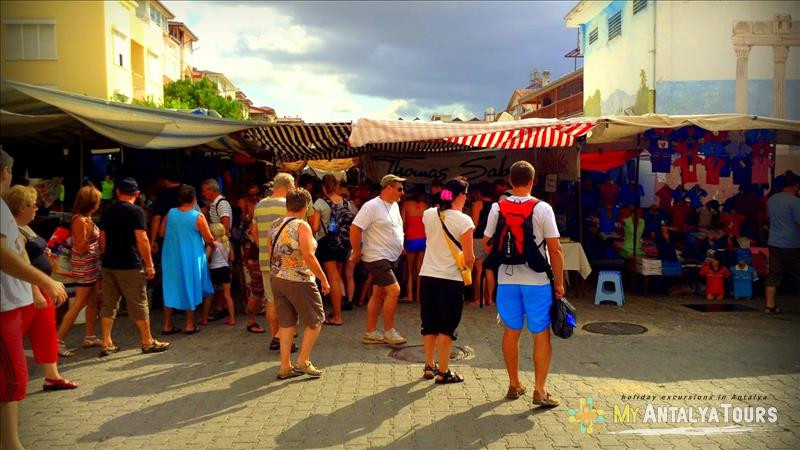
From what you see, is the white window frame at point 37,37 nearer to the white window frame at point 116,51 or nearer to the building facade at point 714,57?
the white window frame at point 116,51

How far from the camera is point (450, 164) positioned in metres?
12.5

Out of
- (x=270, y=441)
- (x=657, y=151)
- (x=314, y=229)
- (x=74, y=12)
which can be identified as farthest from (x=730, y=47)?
(x=74, y=12)

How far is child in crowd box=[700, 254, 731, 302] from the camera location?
9461 mm

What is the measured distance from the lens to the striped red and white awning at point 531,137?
337 inches

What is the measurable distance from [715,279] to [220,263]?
24.6 feet

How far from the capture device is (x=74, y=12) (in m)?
24.0

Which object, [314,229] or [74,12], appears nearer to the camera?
[314,229]

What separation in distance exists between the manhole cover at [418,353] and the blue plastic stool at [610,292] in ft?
11.1

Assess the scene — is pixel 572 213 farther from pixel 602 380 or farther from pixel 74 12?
pixel 74 12

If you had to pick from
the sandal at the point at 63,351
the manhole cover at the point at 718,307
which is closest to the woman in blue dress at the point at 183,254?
the sandal at the point at 63,351

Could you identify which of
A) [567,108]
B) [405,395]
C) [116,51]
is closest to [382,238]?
[405,395]

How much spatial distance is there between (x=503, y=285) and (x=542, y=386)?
33.5 inches

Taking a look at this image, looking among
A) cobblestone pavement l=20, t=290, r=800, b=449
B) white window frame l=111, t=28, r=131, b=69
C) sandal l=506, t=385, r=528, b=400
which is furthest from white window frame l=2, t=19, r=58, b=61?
sandal l=506, t=385, r=528, b=400

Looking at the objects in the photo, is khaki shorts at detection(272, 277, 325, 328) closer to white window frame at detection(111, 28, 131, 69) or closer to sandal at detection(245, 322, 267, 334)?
sandal at detection(245, 322, 267, 334)
